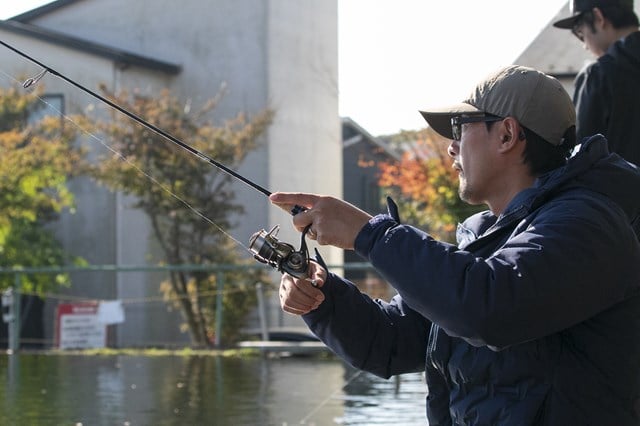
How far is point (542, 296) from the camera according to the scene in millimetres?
2684

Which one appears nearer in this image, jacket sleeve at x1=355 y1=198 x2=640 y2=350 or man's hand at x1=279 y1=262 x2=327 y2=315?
jacket sleeve at x1=355 y1=198 x2=640 y2=350

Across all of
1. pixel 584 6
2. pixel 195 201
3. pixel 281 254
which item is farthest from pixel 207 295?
pixel 281 254

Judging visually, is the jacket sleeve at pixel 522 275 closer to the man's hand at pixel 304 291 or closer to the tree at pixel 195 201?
the man's hand at pixel 304 291

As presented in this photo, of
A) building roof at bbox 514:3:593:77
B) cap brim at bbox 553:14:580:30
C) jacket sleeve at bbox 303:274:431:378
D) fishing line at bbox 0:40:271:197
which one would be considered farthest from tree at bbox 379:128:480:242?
A: jacket sleeve at bbox 303:274:431:378

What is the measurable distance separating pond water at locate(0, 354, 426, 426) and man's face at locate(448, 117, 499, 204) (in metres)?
5.36

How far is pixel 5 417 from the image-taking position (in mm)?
8648

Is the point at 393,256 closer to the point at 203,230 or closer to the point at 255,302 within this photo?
the point at 255,302

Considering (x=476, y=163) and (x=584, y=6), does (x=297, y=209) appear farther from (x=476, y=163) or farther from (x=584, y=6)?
(x=584, y=6)

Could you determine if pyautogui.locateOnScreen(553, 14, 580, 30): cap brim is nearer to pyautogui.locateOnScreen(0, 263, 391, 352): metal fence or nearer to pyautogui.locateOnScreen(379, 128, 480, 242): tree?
pyautogui.locateOnScreen(0, 263, 391, 352): metal fence

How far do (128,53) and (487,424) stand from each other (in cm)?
2403

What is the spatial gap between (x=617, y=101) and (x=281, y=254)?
8.62ft

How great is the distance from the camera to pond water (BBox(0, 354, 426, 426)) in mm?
8633

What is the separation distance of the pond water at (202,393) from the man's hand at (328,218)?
17.7 ft

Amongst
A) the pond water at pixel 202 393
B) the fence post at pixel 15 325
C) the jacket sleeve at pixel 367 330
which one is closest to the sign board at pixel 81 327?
the fence post at pixel 15 325
